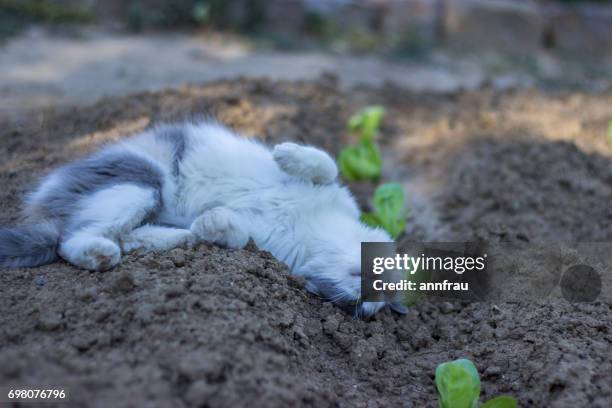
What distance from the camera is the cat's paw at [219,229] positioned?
295 centimetres

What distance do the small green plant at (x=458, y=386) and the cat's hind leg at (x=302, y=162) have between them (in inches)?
49.2

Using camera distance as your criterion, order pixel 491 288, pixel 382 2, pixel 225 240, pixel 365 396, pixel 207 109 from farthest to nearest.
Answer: pixel 382 2 → pixel 207 109 → pixel 491 288 → pixel 225 240 → pixel 365 396

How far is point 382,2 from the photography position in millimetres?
8273

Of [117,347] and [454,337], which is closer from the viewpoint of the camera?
[117,347]

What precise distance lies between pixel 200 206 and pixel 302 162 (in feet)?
1.88

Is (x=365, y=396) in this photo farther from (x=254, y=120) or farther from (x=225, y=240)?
(x=254, y=120)

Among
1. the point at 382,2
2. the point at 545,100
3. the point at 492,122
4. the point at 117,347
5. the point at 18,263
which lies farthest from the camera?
the point at 382,2

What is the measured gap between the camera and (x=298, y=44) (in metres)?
7.44

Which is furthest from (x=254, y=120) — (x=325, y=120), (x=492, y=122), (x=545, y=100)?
(x=545, y=100)

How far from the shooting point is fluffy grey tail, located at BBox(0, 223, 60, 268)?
2.77 meters

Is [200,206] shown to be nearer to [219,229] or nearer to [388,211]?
[219,229]

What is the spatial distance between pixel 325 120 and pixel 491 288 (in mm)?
2284

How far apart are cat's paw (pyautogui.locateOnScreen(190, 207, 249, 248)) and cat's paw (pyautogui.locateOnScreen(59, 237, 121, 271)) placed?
1.30ft

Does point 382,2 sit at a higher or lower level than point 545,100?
higher
